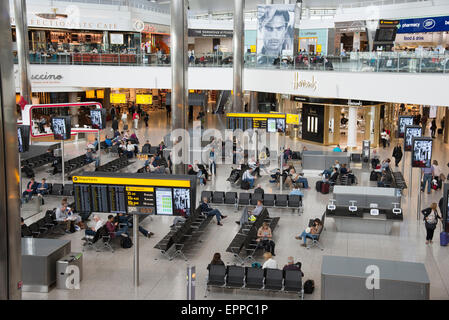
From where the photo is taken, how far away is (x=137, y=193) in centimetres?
1157

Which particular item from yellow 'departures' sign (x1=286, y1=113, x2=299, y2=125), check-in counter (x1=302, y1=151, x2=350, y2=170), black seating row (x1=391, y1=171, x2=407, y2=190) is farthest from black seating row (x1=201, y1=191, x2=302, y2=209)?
yellow 'departures' sign (x1=286, y1=113, x2=299, y2=125)

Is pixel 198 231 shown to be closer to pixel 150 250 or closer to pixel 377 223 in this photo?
pixel 150 250

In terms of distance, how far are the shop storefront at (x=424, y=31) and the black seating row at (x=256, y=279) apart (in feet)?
69.5

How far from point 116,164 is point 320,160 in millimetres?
9384

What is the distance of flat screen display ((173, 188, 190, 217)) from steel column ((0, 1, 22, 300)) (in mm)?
3921

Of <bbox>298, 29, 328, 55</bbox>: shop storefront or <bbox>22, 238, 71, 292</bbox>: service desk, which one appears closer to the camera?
<bbox>22, 238, 71, 292</bbox>: service desk

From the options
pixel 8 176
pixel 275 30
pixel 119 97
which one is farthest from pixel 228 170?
pixel 8 176

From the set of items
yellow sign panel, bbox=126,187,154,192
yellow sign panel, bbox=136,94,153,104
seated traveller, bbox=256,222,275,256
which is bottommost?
seated traveller, bbox=256,222,275,256

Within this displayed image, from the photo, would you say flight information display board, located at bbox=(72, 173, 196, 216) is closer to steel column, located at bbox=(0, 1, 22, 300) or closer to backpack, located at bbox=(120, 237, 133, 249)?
backpack, located at bbox=(120, 237, 133, 249)

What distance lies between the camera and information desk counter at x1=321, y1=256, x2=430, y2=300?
10.1 metres

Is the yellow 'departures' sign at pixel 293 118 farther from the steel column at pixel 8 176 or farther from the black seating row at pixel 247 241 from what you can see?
the steel column at pixel 8 176

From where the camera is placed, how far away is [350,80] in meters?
27.0

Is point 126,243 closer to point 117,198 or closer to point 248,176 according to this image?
point 117,198
